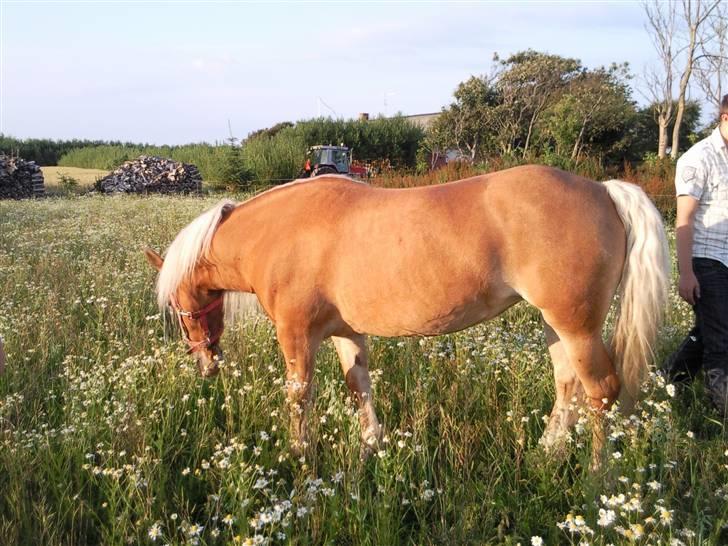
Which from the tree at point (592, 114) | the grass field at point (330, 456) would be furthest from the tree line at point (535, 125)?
the grass field at point (330, 456)

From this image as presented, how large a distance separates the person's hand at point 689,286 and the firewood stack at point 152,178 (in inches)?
923

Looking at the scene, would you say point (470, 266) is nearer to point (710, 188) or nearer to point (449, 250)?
point (449, 250)

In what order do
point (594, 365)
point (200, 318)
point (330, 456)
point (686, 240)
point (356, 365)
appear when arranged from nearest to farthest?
point (330, 456) < point (594, 365) < point (686, 240) < point (356, 365) < point (200, 318)

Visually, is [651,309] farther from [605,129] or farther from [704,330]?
[605,129]

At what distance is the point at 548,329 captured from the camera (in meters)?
3.54

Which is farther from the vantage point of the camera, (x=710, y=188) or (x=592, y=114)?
(x=592, y=114)

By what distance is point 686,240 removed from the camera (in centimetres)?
319

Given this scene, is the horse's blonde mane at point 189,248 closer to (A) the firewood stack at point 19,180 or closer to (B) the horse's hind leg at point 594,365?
(B) the horse's hind leg at point 594,365

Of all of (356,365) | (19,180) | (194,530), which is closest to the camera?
(194,530)

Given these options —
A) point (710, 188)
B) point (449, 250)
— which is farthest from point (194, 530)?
point (710, 188)

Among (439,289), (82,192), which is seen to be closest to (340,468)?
(439,289)

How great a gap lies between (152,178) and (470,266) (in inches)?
981

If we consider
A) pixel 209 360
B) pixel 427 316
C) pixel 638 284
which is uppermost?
pixel 638 284

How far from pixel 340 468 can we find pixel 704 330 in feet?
7.98
